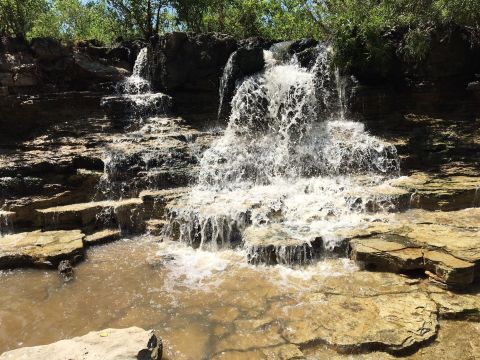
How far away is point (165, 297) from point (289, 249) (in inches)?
89.2

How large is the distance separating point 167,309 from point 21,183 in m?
6.17

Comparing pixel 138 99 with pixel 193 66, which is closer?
pixel 138 99

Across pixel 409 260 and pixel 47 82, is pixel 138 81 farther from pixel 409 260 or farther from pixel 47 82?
pixel 409 260

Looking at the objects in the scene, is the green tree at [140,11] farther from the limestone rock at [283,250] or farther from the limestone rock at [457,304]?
the limestone rock at [457,304]

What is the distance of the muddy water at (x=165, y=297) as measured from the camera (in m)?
5.05

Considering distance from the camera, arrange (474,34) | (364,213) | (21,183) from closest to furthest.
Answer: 1. (364,213)
2. (21,183)
3. (474,34)

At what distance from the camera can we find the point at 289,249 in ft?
22.6

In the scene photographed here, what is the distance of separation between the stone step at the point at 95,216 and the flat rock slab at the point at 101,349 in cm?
479

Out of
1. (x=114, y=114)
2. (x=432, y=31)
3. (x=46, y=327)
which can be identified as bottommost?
(x=46, y=327)

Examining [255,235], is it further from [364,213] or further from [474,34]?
[474,34]

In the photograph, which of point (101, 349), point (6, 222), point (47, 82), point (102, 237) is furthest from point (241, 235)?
point (47, 82)

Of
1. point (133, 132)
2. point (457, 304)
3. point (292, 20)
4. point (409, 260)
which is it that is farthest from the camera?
point (292, 20)

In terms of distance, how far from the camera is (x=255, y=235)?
7.42 meters

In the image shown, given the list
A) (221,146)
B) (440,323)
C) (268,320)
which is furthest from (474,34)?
(268,320)
